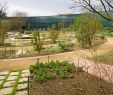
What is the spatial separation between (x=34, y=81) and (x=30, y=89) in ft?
3.26

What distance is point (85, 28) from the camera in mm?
25828

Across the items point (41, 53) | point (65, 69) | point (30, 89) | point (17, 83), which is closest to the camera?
point (30, 89)

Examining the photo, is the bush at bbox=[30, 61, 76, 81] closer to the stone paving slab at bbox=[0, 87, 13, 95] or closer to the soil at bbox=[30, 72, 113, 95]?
the soil at bbox=[30, 72, 113, 95]

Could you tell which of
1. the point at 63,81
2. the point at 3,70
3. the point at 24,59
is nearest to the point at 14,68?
the point at 3,70

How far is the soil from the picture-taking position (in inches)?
387

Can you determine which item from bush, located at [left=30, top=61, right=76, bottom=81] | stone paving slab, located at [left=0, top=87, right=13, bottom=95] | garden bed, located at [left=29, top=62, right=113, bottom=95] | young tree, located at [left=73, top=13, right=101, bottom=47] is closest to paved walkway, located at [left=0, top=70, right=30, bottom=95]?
stone paving slab, located at [left=0, top=87, right=13, bottom=95]

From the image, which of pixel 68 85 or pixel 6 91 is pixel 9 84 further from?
pixel 68 85

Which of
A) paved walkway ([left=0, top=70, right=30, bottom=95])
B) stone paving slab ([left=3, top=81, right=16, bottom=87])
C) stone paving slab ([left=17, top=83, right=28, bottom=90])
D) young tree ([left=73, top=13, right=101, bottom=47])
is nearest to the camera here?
paved walkway ([left=0, top=70, right=30, bottom=95])

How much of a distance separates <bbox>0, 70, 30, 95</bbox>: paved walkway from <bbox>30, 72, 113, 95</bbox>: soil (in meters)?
0.36

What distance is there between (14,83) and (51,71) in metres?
2.07

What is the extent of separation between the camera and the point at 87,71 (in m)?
13.0

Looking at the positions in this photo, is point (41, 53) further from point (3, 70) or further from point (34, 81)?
point (34, 81)

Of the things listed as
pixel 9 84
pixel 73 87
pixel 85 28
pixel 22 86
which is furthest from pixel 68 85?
pixel 85 28

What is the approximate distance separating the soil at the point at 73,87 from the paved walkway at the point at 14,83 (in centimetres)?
36
